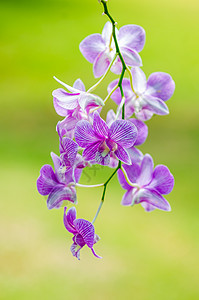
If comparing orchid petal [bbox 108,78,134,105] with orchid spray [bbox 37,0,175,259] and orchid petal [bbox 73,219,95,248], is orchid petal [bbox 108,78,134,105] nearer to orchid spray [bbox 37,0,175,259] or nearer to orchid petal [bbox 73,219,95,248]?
orchid spray [bbox 37,0,175,259]

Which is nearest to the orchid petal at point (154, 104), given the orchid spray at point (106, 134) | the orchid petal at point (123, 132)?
the orchid spray at point (106, 134)

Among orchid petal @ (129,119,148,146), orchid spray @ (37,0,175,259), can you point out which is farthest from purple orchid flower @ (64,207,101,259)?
orchid petal @ (129,119,148,146)

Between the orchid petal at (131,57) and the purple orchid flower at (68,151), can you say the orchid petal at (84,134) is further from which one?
the orchid petal at (131,57)

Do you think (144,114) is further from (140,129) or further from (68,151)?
(68,151)

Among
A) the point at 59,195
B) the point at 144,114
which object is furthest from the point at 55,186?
the point at 144,114

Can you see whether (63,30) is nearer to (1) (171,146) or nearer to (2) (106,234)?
(1) (171,146)
